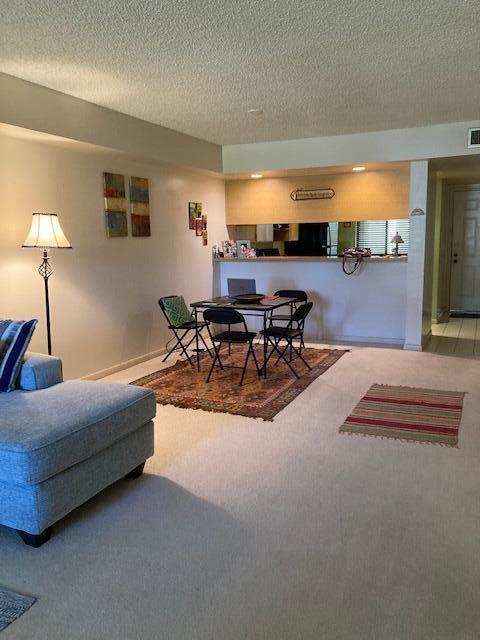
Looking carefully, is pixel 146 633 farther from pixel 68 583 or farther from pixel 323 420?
pixel 323 420


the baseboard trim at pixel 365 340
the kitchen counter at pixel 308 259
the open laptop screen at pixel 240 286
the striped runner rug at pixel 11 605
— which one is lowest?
the striped runner rug at pixel 11 605

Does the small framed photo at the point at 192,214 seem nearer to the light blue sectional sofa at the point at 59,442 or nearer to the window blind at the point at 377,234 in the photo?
the window blind at the point at 377,234

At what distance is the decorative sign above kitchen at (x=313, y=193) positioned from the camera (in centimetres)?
695

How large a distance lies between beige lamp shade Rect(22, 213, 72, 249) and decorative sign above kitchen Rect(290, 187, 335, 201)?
12.7 feet

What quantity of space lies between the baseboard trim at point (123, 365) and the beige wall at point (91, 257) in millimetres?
44

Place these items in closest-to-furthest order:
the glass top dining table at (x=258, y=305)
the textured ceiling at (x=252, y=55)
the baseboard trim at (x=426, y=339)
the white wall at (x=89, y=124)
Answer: the textured ceiling at (x=252, y=55), the white wall at (x=89, y=124), the glass top dining table at (x=258, y=305), the baseboard trim at (x=426, y=339)

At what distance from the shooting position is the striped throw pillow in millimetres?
3029

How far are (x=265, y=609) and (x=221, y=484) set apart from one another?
40.3 inches

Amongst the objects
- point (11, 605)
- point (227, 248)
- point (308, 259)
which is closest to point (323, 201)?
point (308, 259)

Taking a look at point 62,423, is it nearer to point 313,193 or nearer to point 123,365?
point 123,365

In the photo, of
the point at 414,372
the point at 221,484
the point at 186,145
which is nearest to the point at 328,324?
the point at 414,372

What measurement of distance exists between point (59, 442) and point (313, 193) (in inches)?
214

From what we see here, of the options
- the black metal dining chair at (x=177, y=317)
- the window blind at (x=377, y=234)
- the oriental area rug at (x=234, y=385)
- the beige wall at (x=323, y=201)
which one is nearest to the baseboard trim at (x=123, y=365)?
the black metal dining chair at (x=177, y=317)

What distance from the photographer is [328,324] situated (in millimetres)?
7000
